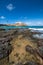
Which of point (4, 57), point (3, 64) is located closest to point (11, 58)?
point (4, 57)

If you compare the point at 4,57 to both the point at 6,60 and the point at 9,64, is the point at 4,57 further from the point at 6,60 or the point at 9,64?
the point at 9,64

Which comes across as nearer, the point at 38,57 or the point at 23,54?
the point at 38,57

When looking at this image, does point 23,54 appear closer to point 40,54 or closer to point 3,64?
point 40,54

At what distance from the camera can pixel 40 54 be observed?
250 inches

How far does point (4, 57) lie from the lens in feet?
19.4

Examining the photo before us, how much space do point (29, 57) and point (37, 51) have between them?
85cm

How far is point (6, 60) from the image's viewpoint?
5.73 meters

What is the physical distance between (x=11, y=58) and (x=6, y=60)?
1.32 ft

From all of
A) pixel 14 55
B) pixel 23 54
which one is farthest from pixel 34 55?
pixel 14 55

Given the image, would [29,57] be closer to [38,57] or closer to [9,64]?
[38,57]

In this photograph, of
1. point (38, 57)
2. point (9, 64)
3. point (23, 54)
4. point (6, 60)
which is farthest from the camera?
point (23, 54)

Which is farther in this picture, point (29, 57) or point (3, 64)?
point (29, 57)

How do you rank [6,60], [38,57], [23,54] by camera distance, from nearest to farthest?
1. [6,60]
2. [38,57]
3. [23,54]

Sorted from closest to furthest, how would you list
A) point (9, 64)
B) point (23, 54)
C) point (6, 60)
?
point (9, 64) < point (6, 60) < point (23, 54)
